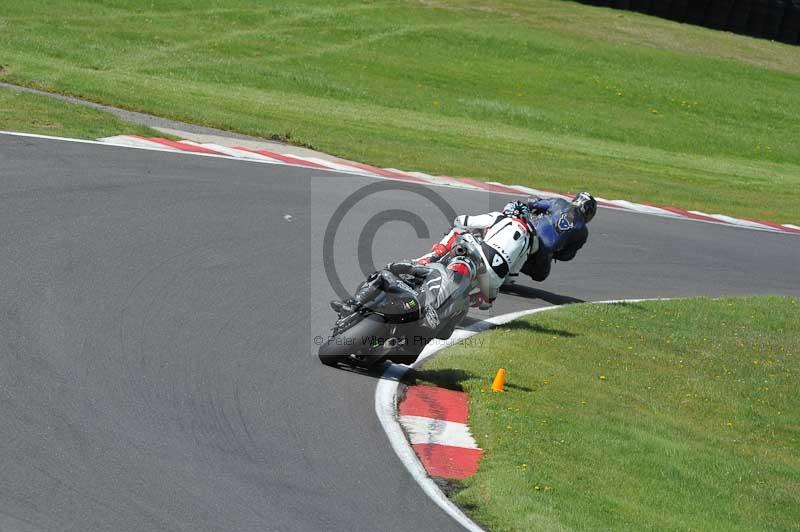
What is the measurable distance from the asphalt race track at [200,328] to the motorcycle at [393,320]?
0.20 meters

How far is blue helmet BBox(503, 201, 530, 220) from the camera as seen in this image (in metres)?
10.9

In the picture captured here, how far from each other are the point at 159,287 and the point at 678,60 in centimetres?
2941

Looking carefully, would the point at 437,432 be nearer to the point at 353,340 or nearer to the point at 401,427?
the point at 401,427

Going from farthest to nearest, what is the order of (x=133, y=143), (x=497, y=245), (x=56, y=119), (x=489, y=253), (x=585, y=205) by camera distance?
(x=56, y=119) < (x=133, y=143) < (x=585, y=205) < (x=497, y=245) < (x=489, y=253)

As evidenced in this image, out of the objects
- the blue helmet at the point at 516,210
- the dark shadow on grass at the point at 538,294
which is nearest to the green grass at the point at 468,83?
the dark shadow on grass at the point at 538,294

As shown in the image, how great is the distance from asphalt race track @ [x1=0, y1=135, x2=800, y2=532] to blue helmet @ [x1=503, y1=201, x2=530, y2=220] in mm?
1141

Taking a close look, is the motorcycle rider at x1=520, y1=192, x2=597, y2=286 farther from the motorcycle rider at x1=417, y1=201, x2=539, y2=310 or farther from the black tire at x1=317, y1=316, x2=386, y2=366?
the black tire at x1=317, y1=316, x2=386, y2=366

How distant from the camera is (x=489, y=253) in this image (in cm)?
995

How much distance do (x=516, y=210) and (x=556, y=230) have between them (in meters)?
0.80

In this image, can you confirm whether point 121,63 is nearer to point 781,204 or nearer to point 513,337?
point 781,204

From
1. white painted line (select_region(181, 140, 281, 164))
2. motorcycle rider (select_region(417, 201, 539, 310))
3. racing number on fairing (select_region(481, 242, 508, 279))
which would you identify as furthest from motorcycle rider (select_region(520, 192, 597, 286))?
white painted line (select_region(181, 140, 281, 164))

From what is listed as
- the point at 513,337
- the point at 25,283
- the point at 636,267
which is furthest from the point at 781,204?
the point at 25,283

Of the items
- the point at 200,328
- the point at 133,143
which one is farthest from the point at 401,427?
the point at 133,143

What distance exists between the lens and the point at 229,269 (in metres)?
10.8
